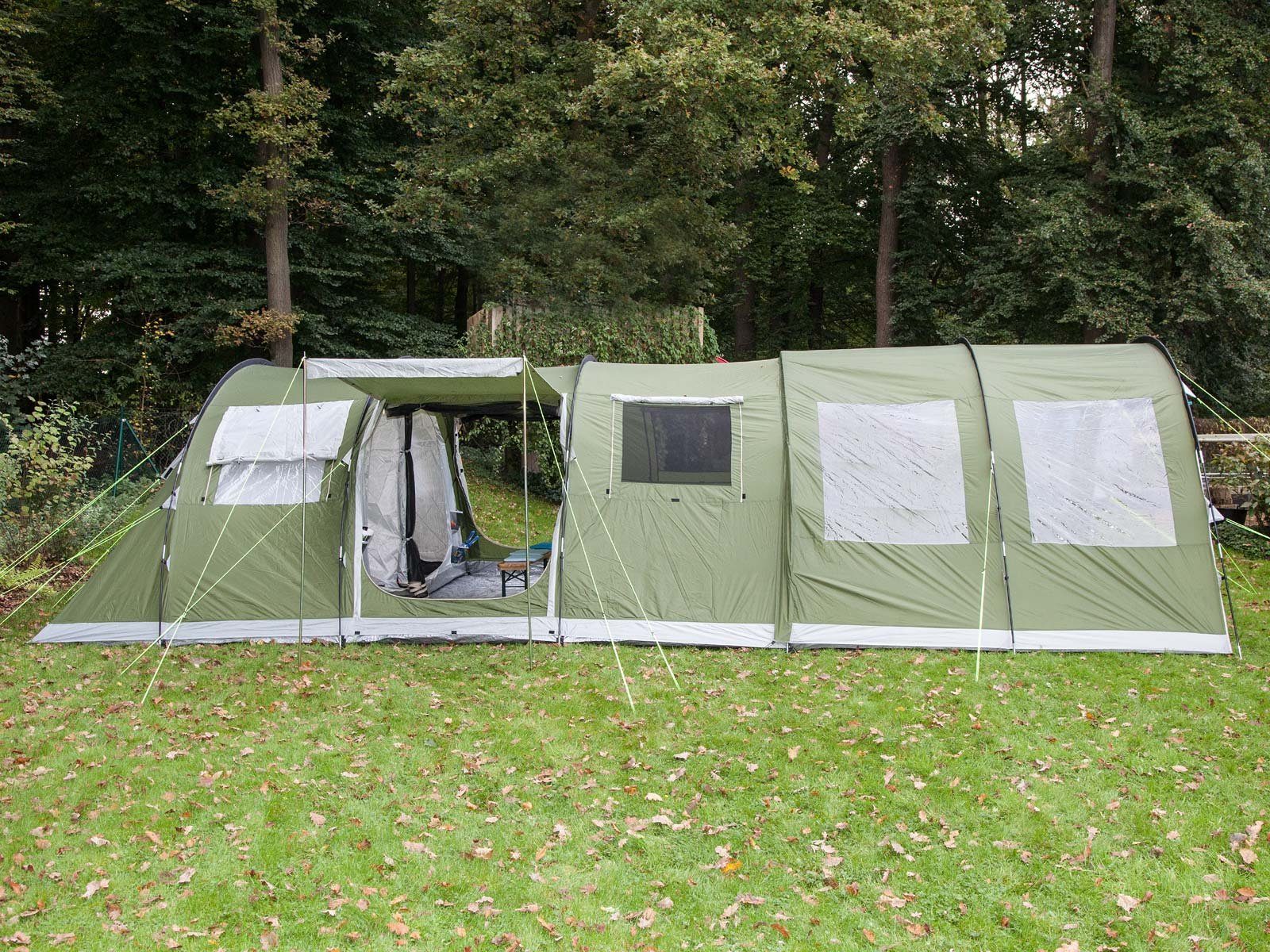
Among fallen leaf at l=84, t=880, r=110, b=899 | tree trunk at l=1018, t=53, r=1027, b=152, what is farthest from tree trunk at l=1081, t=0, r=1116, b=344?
fallen leaf at l=84, t=880, r=110, b=899

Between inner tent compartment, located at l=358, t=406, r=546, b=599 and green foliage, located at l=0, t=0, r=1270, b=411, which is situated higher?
green foliage, located at l=0, t=0, r=1270, b=411

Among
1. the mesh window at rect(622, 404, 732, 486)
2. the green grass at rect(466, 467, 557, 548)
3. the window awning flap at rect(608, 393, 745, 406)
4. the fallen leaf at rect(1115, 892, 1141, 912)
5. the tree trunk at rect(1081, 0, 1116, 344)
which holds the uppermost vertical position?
the tree trunk at rect(1081, 0, 1116, 344)

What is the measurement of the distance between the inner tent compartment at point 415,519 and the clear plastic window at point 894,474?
2819mm

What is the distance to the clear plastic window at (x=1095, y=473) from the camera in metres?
7.73

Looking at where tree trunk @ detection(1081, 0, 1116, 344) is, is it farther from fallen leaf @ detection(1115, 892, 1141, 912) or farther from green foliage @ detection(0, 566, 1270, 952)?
fallen leaf @ detection(1115, 892, 1141, 912)

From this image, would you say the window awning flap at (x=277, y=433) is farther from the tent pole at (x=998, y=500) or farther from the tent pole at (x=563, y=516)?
the tent pole at (x=998, y=500)

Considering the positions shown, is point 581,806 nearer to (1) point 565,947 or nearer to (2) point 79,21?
(1) point 565,947

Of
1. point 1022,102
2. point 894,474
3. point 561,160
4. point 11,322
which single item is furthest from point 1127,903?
point 11,322

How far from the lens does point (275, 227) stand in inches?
590

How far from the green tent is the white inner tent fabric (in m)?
0.63

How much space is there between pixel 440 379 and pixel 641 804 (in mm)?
3681

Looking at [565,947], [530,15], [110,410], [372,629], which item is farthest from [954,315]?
[565,947]

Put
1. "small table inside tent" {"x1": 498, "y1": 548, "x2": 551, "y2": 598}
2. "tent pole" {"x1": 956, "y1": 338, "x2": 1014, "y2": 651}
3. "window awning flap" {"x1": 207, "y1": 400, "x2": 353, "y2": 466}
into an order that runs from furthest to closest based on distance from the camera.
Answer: "small table inside tent" {"x1": 498, "y1": 548, "x2": 551, "y2": 598}, "window awning flap" {"x1": 207, "y1": 400, "x2": 353, "y2": 466}, "tent pole" {"x1": 956, "y1": 338, "x2": 1014, "y2": 651}

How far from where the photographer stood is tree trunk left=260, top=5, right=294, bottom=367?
14492 mm
